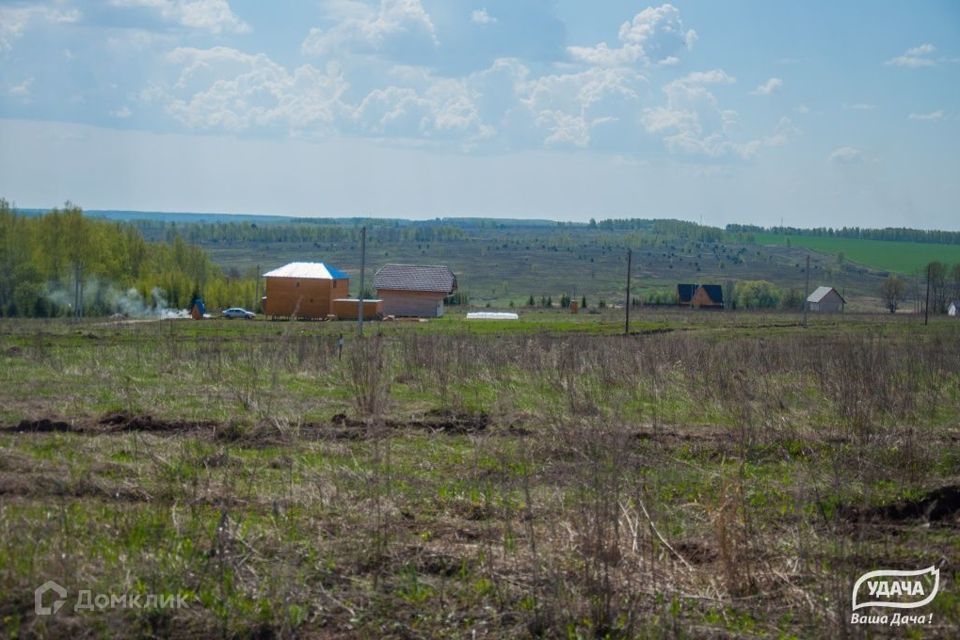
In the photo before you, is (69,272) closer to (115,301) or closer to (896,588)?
(115,301)

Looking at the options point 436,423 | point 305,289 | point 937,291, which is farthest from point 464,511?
point 937,291

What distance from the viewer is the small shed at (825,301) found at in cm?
8222

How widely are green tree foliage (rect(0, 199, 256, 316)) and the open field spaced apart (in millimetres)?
47588

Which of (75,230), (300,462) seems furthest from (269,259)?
(300,462)

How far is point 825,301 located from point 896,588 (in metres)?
81.0

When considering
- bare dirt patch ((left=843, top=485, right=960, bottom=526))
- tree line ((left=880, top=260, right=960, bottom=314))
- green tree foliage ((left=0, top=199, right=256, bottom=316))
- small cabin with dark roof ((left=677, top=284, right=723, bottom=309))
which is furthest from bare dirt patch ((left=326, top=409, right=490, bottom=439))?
tree line ((left=880, top=260, right=960, bottom=314))

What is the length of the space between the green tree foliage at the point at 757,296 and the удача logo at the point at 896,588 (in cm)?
8745

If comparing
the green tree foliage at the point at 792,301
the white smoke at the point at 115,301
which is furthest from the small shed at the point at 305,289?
the green tree foliage at the point at 792,301

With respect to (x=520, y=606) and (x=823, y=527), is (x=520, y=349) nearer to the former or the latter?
(x=823, y=527)

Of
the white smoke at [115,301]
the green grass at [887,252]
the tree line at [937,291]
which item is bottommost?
the white smoke at [115,301]

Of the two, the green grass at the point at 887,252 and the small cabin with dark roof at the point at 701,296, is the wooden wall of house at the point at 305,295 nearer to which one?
the small cabin with dark roof at the point at 701,296

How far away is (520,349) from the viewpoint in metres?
20.5

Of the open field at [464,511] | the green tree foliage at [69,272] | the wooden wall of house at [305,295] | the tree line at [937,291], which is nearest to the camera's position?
the open field at [464,511]

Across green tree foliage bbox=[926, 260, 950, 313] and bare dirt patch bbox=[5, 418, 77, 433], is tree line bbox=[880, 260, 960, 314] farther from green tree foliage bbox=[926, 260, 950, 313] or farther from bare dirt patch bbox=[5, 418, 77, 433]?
bare dirt patch bbox=[5, 418, 77, 433]
